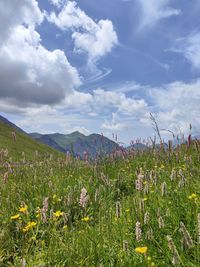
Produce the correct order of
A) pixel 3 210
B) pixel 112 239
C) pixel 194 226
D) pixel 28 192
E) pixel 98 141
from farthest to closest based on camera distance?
pixel 98 141 → pixel 28 192 → pixel 3 210 → pixel 112 239 → pixel 194 226

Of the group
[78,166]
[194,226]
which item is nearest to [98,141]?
[78,166]

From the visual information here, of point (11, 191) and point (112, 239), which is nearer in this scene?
point (112, 239)

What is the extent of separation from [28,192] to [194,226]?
4566 millimetres

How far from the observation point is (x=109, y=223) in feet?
16.8

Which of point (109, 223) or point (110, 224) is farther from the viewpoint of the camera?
point (110, 224)

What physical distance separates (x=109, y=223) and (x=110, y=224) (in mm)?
277

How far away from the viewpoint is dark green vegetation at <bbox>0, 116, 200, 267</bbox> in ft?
15.3

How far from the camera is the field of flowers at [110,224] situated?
4.64 metres

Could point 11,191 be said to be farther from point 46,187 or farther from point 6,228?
point 6,228

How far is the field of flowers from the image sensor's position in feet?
15.2

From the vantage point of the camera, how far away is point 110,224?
5371 mm

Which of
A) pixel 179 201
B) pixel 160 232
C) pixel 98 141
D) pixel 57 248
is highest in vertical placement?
pixel 98 141

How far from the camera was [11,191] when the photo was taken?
8.90 meters

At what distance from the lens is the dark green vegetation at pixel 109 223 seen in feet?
15.3
